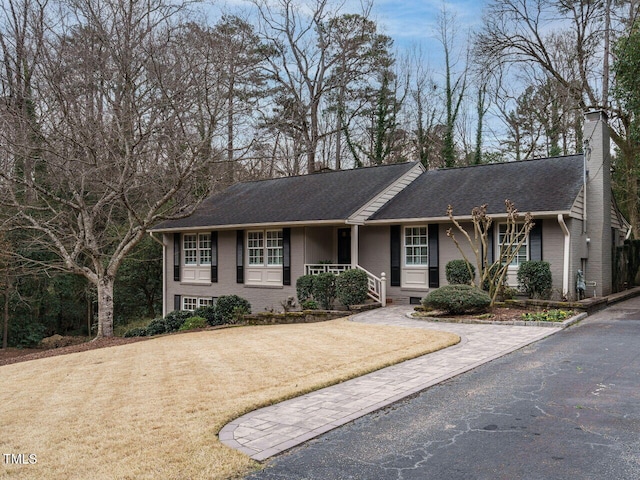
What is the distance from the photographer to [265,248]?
19531 mm

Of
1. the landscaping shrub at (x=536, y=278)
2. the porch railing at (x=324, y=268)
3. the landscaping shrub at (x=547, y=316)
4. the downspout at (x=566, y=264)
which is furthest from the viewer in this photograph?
the porch railing at (x=324, y=268)

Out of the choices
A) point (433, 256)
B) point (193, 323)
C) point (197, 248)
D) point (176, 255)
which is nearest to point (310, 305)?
point (193, 323)

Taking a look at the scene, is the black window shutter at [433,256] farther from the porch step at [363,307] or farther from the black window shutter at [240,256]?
the black window shutter at [240,256]

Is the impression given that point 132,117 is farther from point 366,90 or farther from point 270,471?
point 366,90

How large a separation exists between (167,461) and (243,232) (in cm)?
1601

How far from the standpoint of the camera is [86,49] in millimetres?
14859

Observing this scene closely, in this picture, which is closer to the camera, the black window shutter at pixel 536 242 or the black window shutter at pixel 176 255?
the black window shutter at pixel 536 242

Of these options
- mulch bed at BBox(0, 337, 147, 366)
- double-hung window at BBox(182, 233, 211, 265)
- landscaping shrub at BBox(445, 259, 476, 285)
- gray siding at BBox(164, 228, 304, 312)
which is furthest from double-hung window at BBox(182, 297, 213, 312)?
landscaping shrub at BBox(445, 259, 476, 285)

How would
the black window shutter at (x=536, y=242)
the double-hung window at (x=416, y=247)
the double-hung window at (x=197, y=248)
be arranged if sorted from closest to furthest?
the black window shutter at (x=536, y=242) < the double-hung window at (x=416, y=247) < the double-hung window at (x=197, y=248)

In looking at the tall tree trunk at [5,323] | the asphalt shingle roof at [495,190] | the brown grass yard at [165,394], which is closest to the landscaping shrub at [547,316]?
the brown grass yard at [165,394]

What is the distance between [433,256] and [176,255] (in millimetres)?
A: 11323

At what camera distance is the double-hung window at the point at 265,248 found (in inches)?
756

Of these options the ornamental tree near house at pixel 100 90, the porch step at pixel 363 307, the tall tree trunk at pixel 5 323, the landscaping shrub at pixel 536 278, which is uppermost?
the ornamental tree near house at pixel 100 90

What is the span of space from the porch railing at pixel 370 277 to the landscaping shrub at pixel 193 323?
382cm
